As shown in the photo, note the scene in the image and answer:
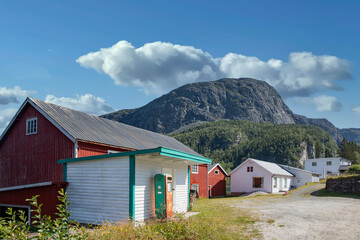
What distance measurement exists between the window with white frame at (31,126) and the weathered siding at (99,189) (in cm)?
723

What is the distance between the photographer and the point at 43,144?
2020cm

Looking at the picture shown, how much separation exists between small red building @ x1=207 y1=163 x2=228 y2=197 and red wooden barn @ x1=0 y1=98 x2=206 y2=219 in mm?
20519

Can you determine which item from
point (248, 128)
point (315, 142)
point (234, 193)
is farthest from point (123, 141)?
point (248, 128)

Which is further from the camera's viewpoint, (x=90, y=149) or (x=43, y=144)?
(x=43, y=144)

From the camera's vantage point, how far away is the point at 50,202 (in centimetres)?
1568

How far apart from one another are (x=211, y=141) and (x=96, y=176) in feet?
405

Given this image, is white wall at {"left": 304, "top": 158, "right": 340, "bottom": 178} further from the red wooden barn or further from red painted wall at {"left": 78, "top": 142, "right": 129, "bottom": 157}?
red painted wall at {"left": 78, "top": 142, "right": 129, "bottom": 157}

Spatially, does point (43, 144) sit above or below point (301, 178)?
above

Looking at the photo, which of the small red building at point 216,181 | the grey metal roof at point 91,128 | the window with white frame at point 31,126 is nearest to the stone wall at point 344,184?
the small red building at point 216,181

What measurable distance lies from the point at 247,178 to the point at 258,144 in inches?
2796

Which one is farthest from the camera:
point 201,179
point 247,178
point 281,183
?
point 281,183

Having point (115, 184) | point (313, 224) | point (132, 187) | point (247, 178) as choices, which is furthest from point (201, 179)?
point (132, 187)

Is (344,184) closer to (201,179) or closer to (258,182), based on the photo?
(201,179)

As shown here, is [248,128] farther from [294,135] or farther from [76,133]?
[76,133]
